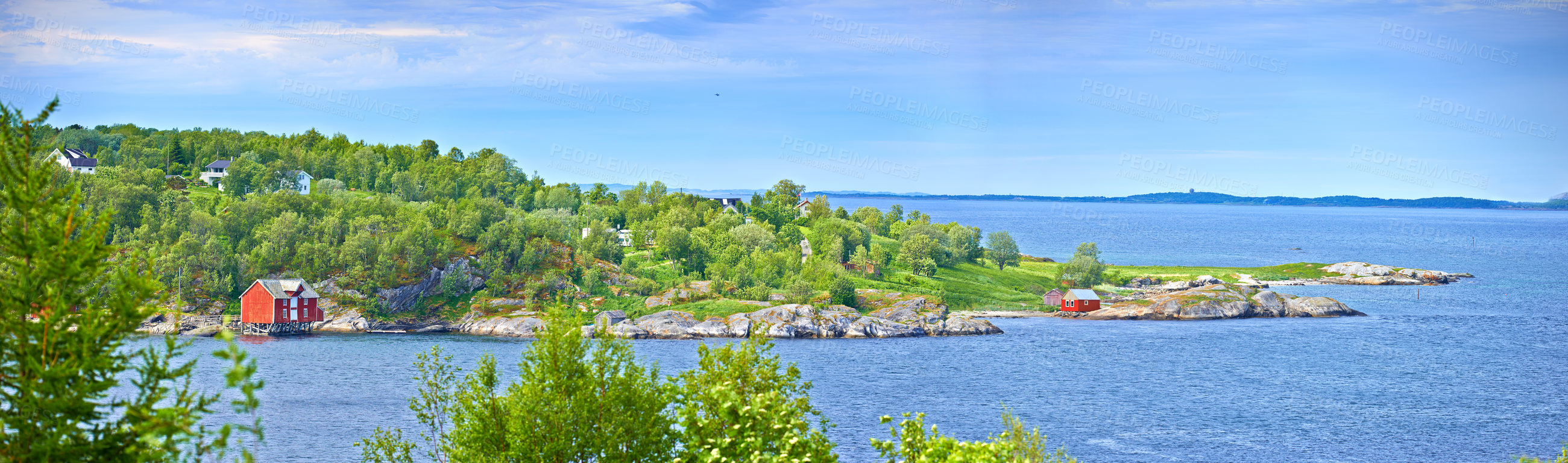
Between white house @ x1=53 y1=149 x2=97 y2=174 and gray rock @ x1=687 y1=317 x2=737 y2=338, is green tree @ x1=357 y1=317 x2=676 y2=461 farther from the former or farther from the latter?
white house @ x1=53 y1=149 x2=97 y2=174

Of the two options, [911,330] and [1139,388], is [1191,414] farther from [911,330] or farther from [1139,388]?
[911,330]

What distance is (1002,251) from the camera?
137 m

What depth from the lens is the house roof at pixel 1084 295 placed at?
109 m

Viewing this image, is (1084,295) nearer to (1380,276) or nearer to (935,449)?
(1380,276)

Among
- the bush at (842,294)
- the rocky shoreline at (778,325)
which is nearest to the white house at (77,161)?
the rocky shoreline at (778,325)

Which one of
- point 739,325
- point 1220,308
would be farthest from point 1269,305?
point 739,325

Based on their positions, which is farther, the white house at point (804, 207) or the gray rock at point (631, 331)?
the white house at point (804, 207)

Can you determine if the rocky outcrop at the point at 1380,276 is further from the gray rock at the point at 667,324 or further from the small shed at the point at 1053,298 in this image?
the gray rock at the point at 667,324

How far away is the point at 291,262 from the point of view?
105m

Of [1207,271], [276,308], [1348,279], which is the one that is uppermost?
[1207,271]

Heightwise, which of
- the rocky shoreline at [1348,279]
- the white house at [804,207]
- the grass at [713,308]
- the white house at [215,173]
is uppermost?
the white house at [215,173]

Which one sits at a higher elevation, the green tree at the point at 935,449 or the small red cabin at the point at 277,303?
the green tree at the point at 935,449

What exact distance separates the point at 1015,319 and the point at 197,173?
113201 mm

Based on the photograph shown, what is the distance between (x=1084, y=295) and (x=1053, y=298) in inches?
160
